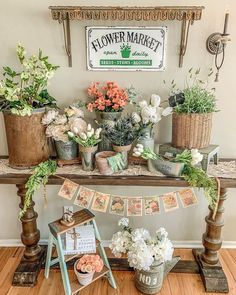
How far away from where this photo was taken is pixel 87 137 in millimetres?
1646

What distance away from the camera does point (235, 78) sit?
5.98ft

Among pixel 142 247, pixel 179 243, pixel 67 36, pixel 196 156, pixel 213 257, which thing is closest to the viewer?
pixel 196 156

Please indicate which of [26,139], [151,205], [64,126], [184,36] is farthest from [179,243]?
[184,36]

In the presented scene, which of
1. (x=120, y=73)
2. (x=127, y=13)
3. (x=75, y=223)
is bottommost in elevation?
(x=75, y=223)

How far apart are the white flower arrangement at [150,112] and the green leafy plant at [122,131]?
0.17ft

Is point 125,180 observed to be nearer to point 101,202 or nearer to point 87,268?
point 101,202

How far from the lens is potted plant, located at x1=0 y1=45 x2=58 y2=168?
5.16 ft

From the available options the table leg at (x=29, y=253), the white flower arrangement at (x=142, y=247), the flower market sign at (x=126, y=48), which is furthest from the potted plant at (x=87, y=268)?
the flower market sign at (x=126, y=48)

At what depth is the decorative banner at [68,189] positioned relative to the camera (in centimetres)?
163

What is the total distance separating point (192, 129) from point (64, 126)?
2.48 ft

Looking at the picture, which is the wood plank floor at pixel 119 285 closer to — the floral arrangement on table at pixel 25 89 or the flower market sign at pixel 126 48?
the floral arrangement on table at pixel 25 89

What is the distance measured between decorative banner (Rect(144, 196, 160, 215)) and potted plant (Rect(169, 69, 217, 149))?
1.18ft

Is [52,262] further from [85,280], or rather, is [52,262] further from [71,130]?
[71,130]

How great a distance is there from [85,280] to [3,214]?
2.86 feet
